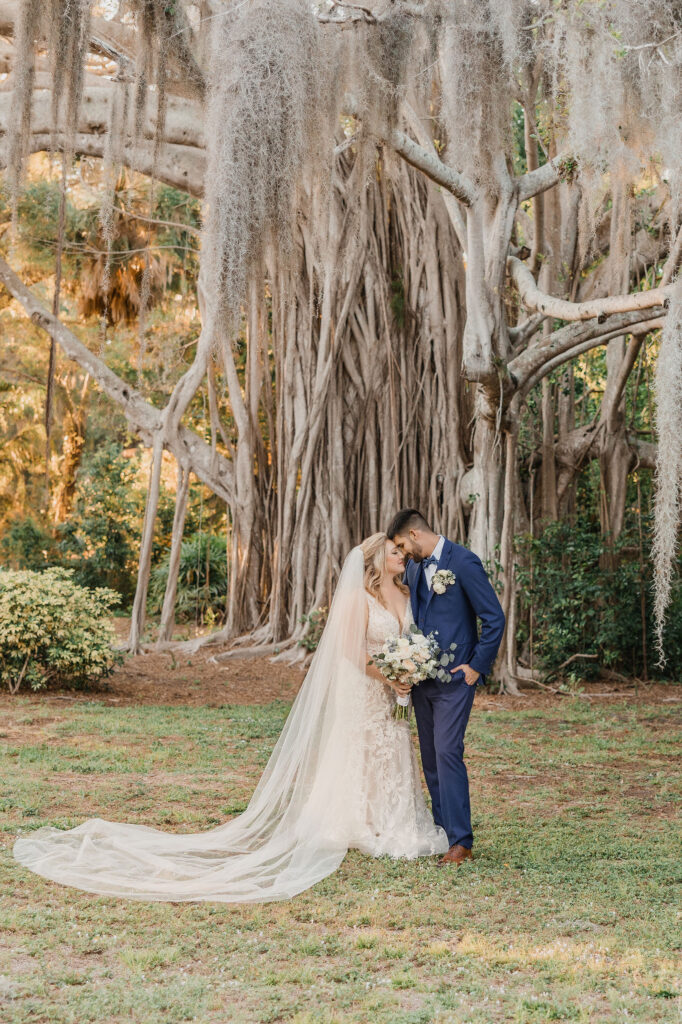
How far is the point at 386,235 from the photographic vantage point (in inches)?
406

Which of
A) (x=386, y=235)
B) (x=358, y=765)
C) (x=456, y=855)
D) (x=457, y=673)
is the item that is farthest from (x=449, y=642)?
(x=386, y=235)

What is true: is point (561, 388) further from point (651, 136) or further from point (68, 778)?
point (68, 778)

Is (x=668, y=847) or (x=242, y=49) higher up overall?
(x=242, y=49)

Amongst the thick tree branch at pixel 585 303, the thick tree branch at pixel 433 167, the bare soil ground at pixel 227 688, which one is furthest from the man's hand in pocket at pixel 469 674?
the thick tree branch at pixel 433 167

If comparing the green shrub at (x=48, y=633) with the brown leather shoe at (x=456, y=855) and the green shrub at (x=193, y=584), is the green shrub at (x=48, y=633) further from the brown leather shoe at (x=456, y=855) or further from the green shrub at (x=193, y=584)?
the green shrub at (x=193, y=584)

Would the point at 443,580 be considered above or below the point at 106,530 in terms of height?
below

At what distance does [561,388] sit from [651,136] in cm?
417

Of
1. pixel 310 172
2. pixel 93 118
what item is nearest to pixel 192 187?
pixel 93 118

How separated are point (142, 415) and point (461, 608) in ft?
23.2

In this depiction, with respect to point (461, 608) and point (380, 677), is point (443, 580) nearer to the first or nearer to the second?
point (461, 608)

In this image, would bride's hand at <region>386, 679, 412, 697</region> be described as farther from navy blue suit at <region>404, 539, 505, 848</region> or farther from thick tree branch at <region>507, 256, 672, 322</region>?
thick tree branch at <region>507, 256, 672, 322</region>

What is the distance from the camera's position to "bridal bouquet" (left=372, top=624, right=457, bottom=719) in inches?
171

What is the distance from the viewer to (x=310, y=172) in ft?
22.0

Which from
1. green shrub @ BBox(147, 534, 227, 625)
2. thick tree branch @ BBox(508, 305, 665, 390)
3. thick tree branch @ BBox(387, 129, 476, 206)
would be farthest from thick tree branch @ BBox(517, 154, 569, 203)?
green shrub @ BBox(147, 534, 227, 625)
